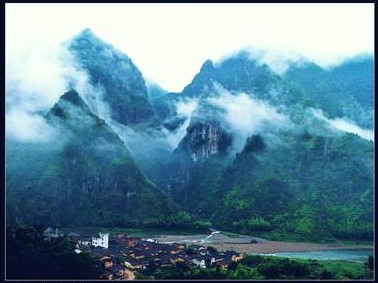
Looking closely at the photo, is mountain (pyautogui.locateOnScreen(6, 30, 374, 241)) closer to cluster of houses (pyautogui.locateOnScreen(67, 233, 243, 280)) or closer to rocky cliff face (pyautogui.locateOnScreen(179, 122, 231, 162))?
rocky cliff face (pyautogui.locateOnScreen(179, 122, 231, 162))

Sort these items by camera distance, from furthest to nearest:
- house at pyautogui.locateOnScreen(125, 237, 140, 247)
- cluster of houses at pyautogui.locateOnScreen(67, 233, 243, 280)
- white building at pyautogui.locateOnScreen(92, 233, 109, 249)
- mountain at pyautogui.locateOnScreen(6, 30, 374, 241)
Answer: mountain at pyautogui.locateOnScreen(6, 30, 374, 241), house at pyautogui.locateOnScreen(125, 237, 140, 247), white building at pyautogui.locateOnScreen(92, 233, 109, 249), cluster of houses at pyautogui.locateOnScreen(67, 233, 243, 280)

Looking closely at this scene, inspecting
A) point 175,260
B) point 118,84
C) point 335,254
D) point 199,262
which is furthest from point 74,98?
point 335,254

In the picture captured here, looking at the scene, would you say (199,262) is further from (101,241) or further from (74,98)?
(74,98)

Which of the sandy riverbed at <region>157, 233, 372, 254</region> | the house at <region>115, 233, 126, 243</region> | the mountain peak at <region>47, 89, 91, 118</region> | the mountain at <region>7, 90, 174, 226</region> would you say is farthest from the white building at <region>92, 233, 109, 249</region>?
the mountain peak at <region>47, 89, 91, 118</region>

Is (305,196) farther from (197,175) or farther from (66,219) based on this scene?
(66,219)

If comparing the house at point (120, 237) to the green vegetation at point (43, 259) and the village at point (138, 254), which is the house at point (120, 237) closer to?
the village at point (138, 254)
